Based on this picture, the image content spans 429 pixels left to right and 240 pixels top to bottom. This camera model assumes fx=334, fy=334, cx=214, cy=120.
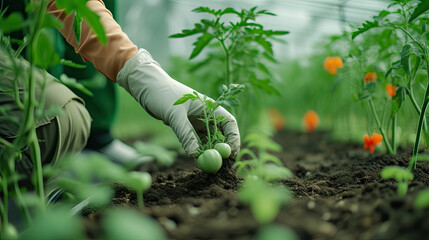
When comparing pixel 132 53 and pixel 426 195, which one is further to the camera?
pixel 132 53

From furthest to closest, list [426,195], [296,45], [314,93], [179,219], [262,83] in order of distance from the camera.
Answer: [296,45]
[314,93]
[262,83]
[179,219]
[426,195]

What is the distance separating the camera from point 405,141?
6.92 feet

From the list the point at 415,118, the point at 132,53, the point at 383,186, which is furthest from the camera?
the point at 415,118

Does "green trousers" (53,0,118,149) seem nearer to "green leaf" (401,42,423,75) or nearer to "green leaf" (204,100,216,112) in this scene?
"green leaf" (204,100,216,112)

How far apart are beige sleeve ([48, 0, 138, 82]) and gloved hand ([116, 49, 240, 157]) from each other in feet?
0.13

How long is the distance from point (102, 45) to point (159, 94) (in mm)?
294

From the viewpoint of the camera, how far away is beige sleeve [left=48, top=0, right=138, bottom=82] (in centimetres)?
131

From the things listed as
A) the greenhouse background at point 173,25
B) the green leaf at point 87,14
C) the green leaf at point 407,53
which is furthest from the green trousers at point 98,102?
the greenhouse background at point 173,25

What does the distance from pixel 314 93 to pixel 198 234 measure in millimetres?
3601

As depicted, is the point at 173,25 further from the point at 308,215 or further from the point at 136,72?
the point at 308,215

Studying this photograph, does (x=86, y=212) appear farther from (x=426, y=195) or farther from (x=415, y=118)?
(x=415, y=118)

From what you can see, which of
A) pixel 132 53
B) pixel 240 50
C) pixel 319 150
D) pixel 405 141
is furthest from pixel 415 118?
pixel 132 53

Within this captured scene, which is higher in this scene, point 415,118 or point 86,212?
point 415,118

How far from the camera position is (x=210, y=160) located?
3.86ft
